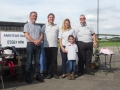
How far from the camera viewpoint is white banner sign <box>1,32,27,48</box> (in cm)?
709

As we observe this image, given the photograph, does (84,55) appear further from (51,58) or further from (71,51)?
(51,58)

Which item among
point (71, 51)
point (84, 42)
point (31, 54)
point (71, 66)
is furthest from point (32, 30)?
point (84, 42)

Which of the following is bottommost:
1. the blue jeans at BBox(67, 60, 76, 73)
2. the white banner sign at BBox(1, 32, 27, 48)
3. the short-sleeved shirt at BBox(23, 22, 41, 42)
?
the blue jeans at BBox(67, 60, 76, 73)

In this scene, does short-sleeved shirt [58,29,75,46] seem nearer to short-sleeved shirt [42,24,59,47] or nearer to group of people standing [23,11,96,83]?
group of people standing [23,11,96,83]

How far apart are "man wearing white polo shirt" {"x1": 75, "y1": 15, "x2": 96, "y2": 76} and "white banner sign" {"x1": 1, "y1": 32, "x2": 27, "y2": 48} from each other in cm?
187

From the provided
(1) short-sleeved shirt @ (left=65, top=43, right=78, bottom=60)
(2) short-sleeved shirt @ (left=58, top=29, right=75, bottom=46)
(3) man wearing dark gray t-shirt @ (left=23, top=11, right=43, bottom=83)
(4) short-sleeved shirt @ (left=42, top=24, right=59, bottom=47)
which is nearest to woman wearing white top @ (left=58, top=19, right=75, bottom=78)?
(2) short-sleeved shirt @ (left=58, top=29, right=75, bottom=46)

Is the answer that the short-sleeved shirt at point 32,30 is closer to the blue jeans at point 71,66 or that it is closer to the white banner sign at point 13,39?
the white banner sign at point 13,39

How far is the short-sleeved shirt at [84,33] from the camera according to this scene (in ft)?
24.6

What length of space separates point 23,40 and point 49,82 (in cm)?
187

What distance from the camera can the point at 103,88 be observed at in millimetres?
5766

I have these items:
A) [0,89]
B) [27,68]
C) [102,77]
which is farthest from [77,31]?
[0,89]

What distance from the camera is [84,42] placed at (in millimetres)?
7492

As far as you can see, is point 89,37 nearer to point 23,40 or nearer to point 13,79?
point 23,40

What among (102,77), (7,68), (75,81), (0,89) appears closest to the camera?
(0,89)
